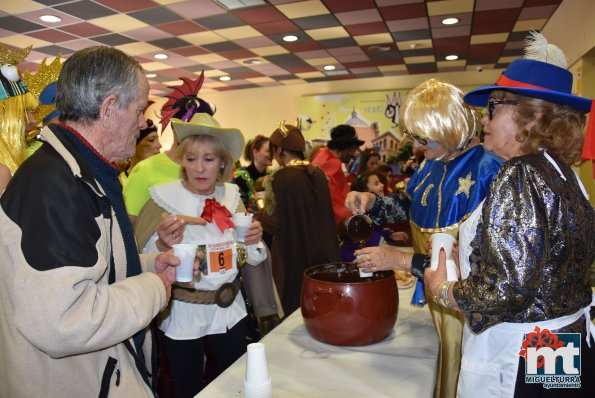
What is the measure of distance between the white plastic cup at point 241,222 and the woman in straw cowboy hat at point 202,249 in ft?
0.21

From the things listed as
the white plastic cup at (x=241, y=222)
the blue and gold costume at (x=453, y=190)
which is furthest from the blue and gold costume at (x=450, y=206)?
the white plastic cup at (x=241, y=222)

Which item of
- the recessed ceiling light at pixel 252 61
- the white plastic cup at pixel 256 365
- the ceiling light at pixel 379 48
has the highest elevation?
the recessed ceiling light at pixel 252 61

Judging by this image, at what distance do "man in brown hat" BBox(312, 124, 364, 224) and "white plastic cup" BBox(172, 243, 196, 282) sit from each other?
278cm

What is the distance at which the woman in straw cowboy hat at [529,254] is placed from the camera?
95 cm

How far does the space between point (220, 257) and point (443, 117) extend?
3.28 ft

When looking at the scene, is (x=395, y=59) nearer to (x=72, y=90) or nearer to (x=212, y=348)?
(x=212, y=348)

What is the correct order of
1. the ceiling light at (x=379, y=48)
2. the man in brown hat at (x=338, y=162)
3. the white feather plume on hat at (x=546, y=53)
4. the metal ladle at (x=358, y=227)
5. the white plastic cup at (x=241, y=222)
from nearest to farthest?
the white feather plume on hat at (x=546, y=53) → the metal ladle at (x=358, y=227) → the white plastic cup at (x=241, y=222) → the man in brown hat at (x=338, y=162) → the ceiling light at (x=379, y=48)

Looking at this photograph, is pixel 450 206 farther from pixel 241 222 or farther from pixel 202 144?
pixel 202 144

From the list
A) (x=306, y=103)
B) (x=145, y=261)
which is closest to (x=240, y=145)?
(x=145, y=261)

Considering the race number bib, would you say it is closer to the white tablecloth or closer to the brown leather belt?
the brown leather belt

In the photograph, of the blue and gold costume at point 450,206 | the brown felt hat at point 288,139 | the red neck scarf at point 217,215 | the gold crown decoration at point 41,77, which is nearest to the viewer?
the blue and gold costume at point 450,206

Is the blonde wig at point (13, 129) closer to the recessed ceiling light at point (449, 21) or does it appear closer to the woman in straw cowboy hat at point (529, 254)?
the woman in straw cowboy hat at point (529, 254)

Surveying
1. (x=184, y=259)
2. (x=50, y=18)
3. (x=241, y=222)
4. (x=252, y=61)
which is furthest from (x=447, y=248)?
(x=252, y=61)

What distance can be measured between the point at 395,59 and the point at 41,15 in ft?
16.0
